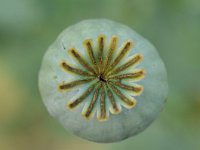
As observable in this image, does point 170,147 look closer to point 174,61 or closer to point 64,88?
point 174,61

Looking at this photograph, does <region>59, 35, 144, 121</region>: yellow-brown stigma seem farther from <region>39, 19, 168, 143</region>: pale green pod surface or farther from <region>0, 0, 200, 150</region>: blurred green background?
<region>0, 0, 200, 150</region>: blurred green background

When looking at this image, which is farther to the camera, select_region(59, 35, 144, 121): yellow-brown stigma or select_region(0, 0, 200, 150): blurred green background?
select_region(0, 0, 200, 150): blurred green background

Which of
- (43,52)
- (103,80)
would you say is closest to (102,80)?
(103,80)

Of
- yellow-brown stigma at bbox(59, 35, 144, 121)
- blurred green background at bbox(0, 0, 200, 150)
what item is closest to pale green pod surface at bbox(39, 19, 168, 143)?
yellow-brown stigma at bbox(59, 35, 144, 121)

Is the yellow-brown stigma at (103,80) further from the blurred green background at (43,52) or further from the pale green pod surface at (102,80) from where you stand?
the blurred green background at (43,52)

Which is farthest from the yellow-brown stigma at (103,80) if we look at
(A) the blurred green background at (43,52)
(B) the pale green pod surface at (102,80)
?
(A) the blurred green background at (43,52)

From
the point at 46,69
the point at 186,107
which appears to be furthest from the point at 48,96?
the point at 186,107

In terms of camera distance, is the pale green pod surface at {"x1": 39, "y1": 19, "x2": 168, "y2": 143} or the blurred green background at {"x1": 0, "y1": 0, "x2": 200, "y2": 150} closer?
the pale green pod surface at {"x1": 39, "y1": 19, "x2": 168, "y2": 143}

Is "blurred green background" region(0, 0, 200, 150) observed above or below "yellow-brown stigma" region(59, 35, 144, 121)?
above
